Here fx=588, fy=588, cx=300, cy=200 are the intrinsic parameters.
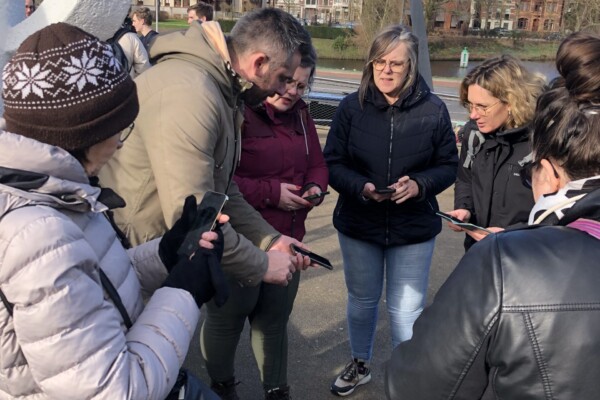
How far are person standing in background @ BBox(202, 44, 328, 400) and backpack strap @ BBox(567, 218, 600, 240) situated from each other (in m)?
1.66

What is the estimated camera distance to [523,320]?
1157 mm

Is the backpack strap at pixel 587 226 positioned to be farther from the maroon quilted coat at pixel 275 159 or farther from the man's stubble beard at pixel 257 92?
the maroon quilted coat at pixel 275 159

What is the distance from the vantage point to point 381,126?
3.02 metres

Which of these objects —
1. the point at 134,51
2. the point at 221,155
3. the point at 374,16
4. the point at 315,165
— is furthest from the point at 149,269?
the point at 374,16

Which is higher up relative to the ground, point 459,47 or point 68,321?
point 68,321

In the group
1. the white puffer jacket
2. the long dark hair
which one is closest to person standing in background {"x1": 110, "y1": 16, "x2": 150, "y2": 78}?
the long dark hair

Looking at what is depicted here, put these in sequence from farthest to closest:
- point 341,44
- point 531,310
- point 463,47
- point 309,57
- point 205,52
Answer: point 463,47, point 341,44, point 309,57, point 205,52, point 531,310

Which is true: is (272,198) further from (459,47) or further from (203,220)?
(459,47)

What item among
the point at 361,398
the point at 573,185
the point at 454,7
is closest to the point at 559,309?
the point at 573,185

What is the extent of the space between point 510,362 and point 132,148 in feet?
4.84

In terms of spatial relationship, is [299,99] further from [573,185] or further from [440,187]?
[573,185]

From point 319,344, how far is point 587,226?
2.71 meters

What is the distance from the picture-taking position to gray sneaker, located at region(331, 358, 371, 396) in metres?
3.23

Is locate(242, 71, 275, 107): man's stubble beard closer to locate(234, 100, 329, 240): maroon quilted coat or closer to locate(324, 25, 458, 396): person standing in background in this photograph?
locate(234, 100, 329, 240): maroon quilted coat
